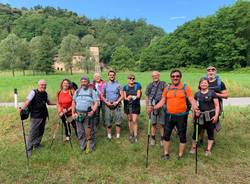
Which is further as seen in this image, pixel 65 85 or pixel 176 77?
pixel 65 85

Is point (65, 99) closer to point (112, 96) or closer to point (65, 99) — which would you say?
point (65, 99)

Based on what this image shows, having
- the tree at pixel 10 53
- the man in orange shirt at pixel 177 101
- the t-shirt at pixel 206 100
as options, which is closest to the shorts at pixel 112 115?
the man in orange shirt at pixel 177 101

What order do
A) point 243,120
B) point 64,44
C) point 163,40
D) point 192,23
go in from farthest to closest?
point 64,44 < point 163,40 < point 192,23 < point 243,120

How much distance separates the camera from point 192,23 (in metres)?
76.1

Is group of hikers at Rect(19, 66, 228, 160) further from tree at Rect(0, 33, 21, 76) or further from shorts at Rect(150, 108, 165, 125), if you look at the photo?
tree at Rect(0, 33, 21, 76)

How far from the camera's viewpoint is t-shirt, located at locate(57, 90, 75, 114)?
7.69 m

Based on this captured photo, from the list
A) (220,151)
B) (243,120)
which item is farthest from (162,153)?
(243,120)

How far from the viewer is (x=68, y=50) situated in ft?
285

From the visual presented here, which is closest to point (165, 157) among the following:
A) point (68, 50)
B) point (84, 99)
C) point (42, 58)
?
point (84, 99)

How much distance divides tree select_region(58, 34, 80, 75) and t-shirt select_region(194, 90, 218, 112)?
7968 centimetres

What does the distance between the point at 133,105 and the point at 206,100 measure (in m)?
2.14

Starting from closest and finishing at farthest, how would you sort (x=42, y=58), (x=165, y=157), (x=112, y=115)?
(x=165, y=157) → (x=112, y=115) → (x=42, y=58)

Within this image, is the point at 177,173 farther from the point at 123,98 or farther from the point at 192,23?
the point at 192,23

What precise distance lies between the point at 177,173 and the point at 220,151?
1.95 metres
